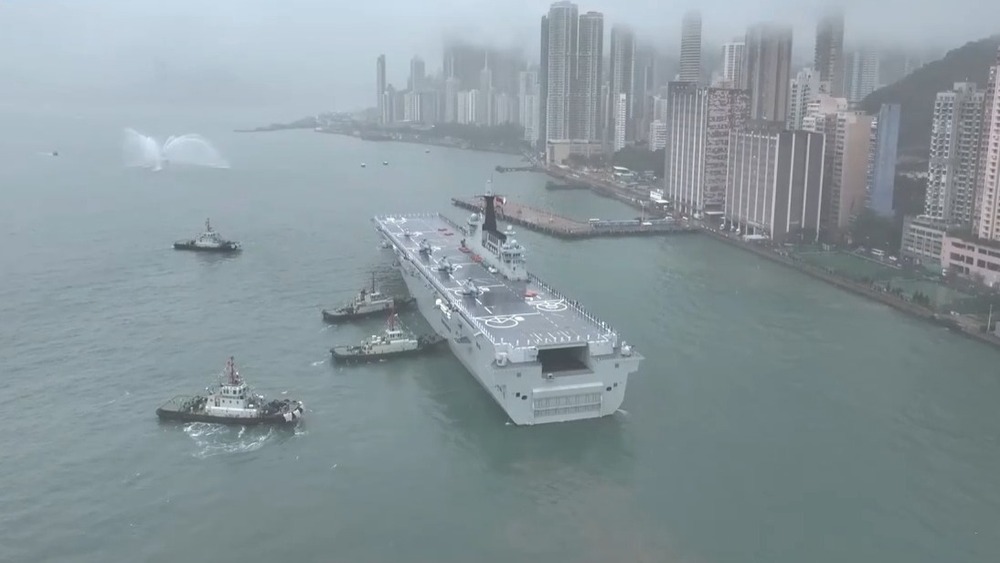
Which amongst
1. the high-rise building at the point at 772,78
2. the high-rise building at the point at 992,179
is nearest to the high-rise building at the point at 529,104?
the high-rise building at the point at 772,78

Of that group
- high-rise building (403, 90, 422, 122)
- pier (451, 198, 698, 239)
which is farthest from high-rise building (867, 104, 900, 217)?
high-rise building (403, 90, 422, 122)

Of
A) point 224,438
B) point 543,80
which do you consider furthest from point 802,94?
point 224,438

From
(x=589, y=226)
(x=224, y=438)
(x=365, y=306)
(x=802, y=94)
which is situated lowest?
(x=224, y=438)

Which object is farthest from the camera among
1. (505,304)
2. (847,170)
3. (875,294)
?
(847,170)

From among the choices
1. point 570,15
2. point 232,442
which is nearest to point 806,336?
point 232,442

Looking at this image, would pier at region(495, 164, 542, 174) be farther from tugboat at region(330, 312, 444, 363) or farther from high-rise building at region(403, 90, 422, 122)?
high-rise building at region(403, 90, 422, 122)

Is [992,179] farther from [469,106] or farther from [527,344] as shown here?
[469,106]
